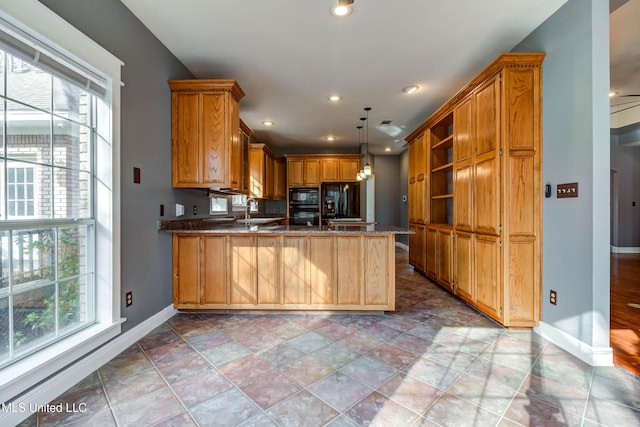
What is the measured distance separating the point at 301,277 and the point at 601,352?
7.54 feet

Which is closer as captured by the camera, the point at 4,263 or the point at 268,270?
the point at 4,263

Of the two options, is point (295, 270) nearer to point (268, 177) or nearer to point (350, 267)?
point (350, 267)

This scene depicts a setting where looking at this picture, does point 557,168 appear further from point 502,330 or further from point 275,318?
point 275,318

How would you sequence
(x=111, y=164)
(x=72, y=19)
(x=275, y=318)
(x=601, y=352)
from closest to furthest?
(x=72, y=19)
(x=601, y=352)
(x=111, y=164)
(x=275, y=318)

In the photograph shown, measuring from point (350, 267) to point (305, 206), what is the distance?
11.8 feet

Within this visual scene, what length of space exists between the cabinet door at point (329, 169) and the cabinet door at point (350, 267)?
11.9 ft

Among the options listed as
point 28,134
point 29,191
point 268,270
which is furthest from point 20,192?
point 268,270

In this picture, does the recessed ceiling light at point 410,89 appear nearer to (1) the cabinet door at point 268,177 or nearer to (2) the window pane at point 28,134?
(1) the cabinet door at point 268,177

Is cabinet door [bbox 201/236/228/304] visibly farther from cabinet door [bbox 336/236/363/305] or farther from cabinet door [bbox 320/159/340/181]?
cabinet door [bbox 320/159/340/181]

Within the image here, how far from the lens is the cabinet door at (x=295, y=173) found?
20.7ft

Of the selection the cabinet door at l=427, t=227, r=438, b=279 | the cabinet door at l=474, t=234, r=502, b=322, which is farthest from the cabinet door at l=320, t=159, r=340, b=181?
the cabinet door at l=474, t=234, r=502, b=322

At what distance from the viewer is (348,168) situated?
6305 millimetres

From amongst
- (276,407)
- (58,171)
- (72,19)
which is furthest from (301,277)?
(72,19)

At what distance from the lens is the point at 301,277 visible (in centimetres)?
281
